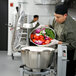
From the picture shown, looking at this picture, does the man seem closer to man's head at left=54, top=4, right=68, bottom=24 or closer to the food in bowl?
man's head at left=54, top=4, right=68, bottom=24

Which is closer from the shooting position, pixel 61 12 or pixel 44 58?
pixel 44 58

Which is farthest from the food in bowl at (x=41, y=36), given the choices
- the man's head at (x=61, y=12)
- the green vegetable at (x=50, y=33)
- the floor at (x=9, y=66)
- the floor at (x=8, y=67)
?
Answer: the floor at (x=8, y=67)

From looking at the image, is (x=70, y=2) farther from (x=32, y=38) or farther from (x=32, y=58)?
(x=32, y=58)

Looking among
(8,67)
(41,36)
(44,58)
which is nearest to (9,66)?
(8,67)

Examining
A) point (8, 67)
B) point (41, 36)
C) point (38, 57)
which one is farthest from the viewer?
point (8, 67)

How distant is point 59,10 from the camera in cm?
200

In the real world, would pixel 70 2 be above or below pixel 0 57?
above

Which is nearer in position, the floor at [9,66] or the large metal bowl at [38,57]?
the large metal bowl at [38,57]

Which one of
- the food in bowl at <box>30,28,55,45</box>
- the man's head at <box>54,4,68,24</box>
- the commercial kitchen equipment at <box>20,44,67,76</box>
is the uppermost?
the man's head at <box>54,4,68,24</box>

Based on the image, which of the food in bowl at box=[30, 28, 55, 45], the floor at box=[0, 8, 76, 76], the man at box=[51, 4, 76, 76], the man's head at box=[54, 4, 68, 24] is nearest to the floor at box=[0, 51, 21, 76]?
the floor at box=[0, 8, 76, 76]

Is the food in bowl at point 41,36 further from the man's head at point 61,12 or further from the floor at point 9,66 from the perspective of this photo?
the floor at point 9,66

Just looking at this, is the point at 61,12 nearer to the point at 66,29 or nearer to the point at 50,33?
the point at 66,29

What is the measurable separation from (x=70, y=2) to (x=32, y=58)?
2.26m

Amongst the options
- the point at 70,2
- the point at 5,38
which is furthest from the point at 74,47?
the point at 5,38
